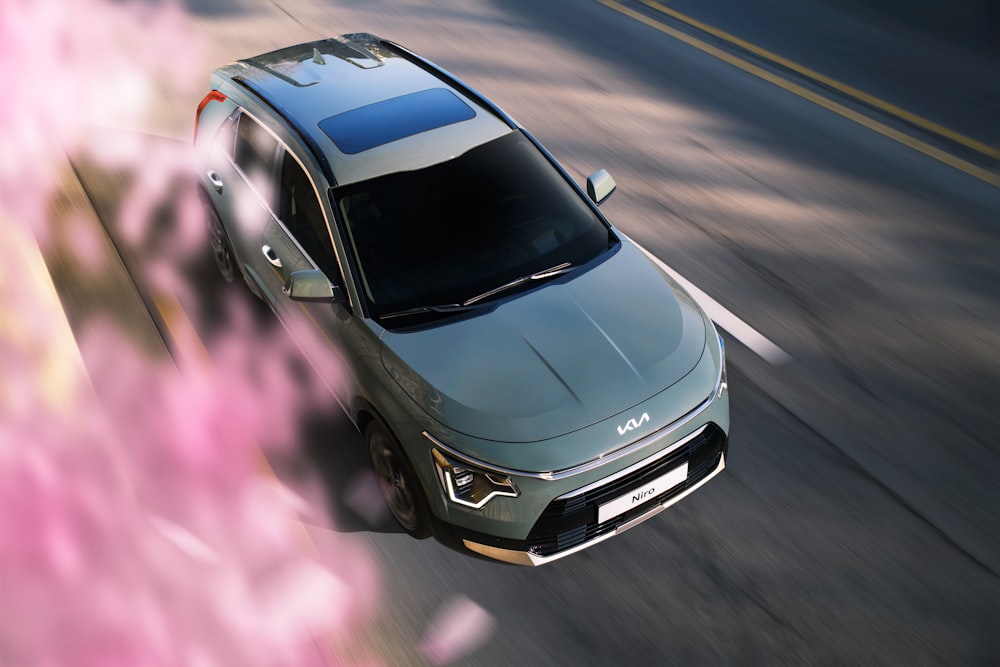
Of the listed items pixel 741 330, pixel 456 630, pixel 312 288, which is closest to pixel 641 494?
pixel 456 630

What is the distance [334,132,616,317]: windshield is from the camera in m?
4.29

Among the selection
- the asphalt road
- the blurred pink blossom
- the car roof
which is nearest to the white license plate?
the asphalt road

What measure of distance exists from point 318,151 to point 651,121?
4.50 metres

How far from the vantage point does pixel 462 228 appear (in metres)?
4.46

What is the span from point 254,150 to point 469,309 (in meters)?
1.80

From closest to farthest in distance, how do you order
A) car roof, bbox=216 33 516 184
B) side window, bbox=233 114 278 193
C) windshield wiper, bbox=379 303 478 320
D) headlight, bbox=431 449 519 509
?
headlight, bbox=431 449 519 509
windshield wiper, bbox=379 303 478 320
car roof, bbox=216 33 516 184
side window, bbox=233 114 278 193

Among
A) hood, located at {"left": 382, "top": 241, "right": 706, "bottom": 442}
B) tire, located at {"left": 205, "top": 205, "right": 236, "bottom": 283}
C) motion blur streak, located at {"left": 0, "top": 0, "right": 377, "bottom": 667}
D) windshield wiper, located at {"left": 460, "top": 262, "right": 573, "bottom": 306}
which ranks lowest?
motion blur streak, located at {"left": 0, "top": 0, "right": 377, "bottom": 667}

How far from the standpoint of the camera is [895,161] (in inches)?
302

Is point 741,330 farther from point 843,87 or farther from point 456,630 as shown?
point 843,87

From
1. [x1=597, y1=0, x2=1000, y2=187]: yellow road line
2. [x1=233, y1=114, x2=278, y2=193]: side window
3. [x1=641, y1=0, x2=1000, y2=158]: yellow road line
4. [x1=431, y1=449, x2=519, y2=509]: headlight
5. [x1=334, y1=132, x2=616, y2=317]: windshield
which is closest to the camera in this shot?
[x1=431, y1=449, x2=519, y2=509]: headlight

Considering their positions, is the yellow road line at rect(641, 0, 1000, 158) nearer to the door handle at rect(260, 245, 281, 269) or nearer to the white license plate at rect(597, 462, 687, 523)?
the white license plate at rect(597, 462, 687, 523)

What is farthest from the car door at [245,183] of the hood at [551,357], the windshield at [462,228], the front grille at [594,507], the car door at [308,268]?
the front grille at [594,507]

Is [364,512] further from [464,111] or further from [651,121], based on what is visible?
[651,121]

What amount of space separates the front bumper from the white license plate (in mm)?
11
